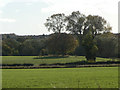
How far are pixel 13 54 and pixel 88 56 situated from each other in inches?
1440

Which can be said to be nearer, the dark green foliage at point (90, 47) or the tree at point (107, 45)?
the dark green foliage at point (90, 47)

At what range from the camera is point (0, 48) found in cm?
9744

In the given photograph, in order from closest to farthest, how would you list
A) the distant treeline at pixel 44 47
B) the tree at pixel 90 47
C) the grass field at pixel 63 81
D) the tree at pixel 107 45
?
the grass field at pixel 63 81 < the tree at pixel 90 47 < the tree at pixel 107 45 < the distant treeline at pixel 44 47

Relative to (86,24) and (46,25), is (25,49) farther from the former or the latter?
(86,24)

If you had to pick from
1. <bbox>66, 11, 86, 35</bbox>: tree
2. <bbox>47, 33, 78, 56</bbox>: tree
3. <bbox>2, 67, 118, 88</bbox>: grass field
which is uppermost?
<bbox>66, 11, 86, 35</bbox>: tree

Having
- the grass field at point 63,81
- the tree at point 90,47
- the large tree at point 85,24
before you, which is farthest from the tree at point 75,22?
the grass field at point 63,81

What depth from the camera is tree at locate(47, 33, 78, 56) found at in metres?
80.7

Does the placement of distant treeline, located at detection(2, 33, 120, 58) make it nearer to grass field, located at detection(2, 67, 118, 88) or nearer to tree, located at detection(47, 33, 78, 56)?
tree, located at detection(47, 33, 78, 56)

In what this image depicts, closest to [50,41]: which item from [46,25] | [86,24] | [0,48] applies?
[46,25]

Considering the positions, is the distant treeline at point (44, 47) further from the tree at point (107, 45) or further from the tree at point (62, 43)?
the tree at point (62, 43)

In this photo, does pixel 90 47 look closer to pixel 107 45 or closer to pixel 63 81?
pixel 107 45

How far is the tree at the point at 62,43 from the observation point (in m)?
80.7

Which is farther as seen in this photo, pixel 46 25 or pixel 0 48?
pixel 0 48

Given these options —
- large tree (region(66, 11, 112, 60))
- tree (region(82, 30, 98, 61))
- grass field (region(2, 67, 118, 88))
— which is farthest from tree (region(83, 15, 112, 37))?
grass field (region(2, 67, 118, 88))
